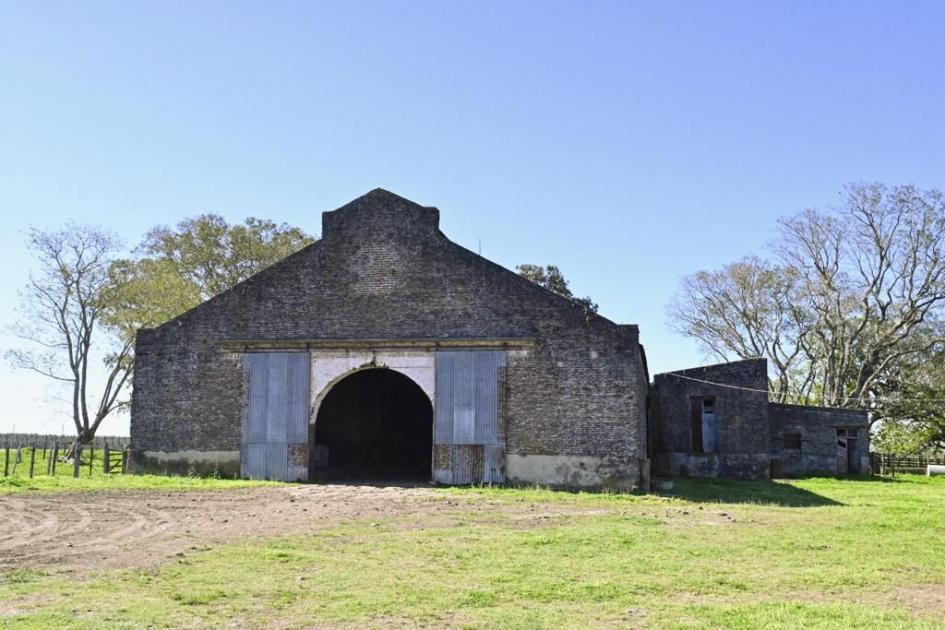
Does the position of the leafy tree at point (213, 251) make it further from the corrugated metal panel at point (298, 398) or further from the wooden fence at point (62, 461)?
the corrugated metal panel at point (298, 398)

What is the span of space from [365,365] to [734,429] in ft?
45.2

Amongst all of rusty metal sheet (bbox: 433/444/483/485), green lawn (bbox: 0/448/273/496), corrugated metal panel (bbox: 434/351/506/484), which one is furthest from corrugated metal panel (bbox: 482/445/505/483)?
green lawn (bbox: 0/448/273/496)

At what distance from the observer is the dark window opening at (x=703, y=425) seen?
104 ft

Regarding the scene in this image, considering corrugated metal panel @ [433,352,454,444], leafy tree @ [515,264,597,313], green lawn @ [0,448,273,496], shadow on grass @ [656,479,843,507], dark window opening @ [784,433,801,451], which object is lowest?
shadow on grass @ [656,479,843,507]

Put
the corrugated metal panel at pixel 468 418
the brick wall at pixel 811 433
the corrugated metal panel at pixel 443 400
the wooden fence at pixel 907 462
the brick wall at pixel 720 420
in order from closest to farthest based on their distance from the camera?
the corrugated metal panel at pixel 468 418, the corrugated metal panel at pixel 443 400, the brick wall at pixel 720 420, the brick wall at pixel 811 433, the wooden fence at pixel 907 462

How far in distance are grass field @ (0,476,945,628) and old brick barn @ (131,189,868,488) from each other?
21.9 feet

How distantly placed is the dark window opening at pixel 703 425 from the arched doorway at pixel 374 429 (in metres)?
9.32

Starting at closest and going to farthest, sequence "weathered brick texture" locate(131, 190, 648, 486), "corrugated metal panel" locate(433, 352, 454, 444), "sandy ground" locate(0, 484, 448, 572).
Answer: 1. "sandy ground" locate(0, 484, 448, 572)
2. "weathered brick texture" locate(131, 190, 648, 486)
3. "corrugated metal panel" locate(433, 352, 454, 444)

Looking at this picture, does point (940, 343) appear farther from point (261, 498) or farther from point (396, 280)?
point (261, 498)

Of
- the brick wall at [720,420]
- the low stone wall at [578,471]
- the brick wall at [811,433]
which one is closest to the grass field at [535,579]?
the low stone wall at [578,471]

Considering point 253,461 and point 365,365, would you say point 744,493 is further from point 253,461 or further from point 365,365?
point 253,461

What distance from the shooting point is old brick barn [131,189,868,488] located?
23609mm

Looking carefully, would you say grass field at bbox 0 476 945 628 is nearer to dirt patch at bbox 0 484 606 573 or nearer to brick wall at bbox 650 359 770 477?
dirt patch at bbox 0 484 606 573

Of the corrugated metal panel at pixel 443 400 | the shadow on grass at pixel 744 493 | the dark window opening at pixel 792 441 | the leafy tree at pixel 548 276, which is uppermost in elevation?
the leafy tree at pixel 548 276
